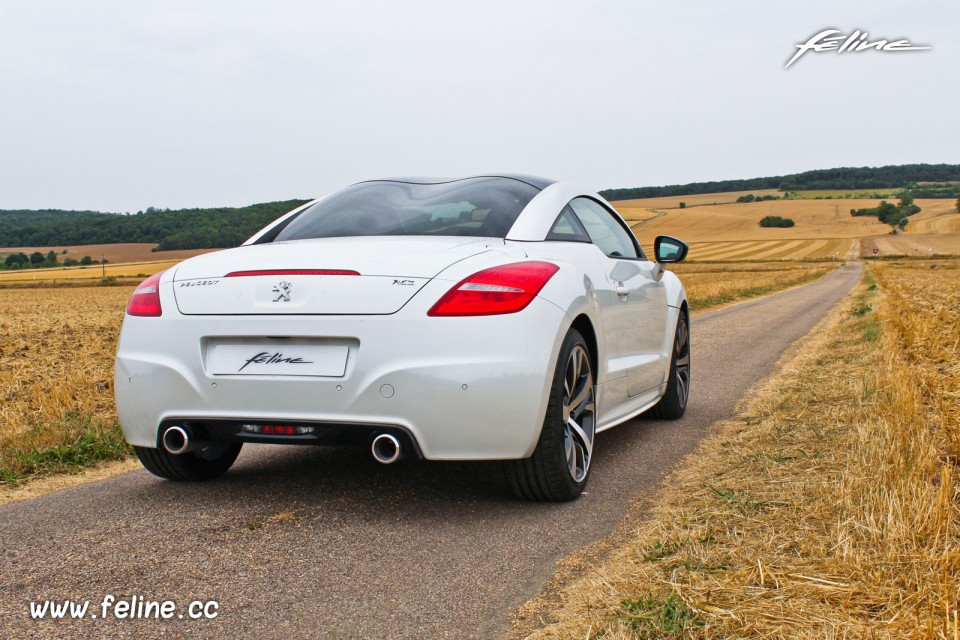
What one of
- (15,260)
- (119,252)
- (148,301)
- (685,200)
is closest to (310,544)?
(148,301)

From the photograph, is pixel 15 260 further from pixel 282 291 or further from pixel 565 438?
pixel 565 438

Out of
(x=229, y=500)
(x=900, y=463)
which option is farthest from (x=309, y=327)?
(x=900, y=463)

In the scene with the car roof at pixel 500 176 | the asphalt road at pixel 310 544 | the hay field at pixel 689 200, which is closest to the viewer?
the asphalt road at pixel 310 544

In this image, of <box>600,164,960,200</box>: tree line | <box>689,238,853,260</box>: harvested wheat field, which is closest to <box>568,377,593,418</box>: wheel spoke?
<box>689,238,853,260</box>: harvested wheat field

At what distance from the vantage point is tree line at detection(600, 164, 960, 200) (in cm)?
12488

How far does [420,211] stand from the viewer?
14.1 ft

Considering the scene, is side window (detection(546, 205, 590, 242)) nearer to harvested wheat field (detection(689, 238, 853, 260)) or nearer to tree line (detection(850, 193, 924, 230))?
harvested wheat field (detection(689, 238, 853, 260))

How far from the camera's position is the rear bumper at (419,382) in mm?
3332

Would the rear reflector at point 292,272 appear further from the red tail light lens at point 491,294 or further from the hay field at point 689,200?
the hay field at point 689,200

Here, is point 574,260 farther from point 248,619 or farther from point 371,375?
point 248,619

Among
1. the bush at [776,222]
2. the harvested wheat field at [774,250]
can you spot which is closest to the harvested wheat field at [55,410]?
the harvested wheat field at [774,250]

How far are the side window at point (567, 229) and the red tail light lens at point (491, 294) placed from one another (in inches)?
29.3

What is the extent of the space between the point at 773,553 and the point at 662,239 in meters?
3.21

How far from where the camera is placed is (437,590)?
2816 mm
